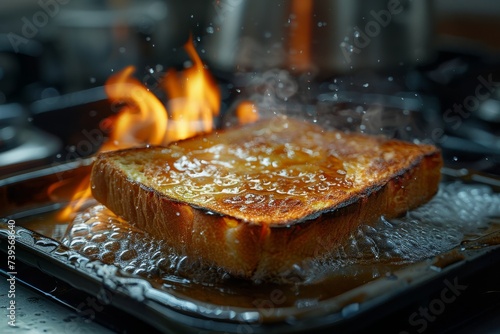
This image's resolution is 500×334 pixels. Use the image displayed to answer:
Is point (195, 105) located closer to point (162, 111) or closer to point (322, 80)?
point (162, 111)

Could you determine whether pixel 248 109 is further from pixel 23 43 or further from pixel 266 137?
pixel 23 43

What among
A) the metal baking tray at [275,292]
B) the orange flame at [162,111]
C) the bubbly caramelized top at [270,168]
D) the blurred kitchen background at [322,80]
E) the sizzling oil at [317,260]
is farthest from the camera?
the blurred kitchen background at [322,80]

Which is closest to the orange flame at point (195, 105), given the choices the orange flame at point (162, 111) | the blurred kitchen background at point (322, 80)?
the orange flame at point (162, 111)

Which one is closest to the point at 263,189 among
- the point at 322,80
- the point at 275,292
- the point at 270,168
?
the point at 270,168

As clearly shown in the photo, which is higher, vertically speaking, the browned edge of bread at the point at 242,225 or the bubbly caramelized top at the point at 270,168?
the bubbly caramelized top at the point at 270,168

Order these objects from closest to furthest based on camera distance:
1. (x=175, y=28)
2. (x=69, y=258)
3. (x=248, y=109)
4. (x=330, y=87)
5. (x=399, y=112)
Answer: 1. (x=69, y=258)
2. (x=248, y=109)
3. (x=399, y=112)
4. (x=330, y=87)
5. (x=175, y=28)

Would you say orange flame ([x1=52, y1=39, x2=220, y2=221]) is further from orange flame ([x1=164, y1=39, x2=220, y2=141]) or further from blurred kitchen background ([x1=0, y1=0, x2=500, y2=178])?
blurred kitchen background ([x1=0, y1=0, x2=500, y2=178])

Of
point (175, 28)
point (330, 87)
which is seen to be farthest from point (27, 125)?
point (175, 28)

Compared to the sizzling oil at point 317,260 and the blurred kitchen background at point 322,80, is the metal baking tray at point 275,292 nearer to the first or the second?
the sizzling oil at point 317,260
